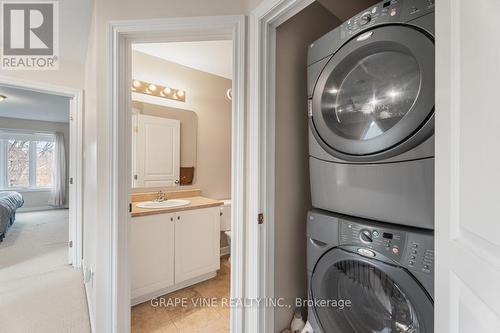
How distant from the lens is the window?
5.95 metres

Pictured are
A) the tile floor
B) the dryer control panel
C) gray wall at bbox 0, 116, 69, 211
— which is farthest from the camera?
gray wall at bbox 0, 116, 69, 211

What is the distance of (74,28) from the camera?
2.02 meters

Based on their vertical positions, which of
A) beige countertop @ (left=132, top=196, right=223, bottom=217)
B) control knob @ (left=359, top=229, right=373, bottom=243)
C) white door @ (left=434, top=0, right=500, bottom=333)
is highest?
white door @ (left=434, top=0, right=500, bottom=333)

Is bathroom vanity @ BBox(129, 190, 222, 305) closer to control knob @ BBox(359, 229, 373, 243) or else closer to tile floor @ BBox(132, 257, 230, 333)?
tile floor @ BBox(132, 257, 230, 333)

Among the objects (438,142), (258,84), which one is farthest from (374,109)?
(258,84)

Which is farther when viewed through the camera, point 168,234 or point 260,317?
point 168,234

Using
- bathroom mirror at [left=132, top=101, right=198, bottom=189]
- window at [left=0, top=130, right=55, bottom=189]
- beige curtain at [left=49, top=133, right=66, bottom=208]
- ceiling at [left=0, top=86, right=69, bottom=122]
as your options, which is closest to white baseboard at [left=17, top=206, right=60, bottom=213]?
beige curtain at [left=49, top=133, right=66, bottom=208]

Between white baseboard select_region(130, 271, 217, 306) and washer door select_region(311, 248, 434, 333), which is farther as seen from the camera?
white baseboard select_region(130, 271, 217, 306)

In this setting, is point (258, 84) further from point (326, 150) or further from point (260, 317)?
point (260, 317)

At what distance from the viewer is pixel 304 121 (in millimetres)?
Answer: 1418

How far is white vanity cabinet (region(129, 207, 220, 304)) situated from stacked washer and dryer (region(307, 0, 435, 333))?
55.0 inches

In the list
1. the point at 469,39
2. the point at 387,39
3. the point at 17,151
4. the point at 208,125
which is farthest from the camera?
the point at 17,151

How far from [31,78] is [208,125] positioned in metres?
1.84

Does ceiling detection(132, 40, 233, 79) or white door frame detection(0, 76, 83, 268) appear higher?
ceiling detection(132, 40, 233, 79)
